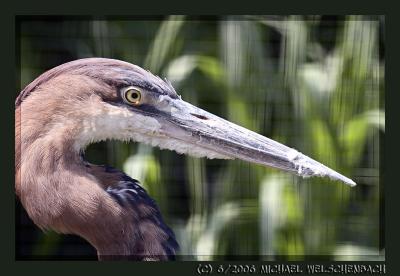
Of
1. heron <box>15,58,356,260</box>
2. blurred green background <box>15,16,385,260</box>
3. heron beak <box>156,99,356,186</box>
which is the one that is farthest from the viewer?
blurred green background <box>15,16,385,260</box>

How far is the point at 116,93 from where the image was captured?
183 inches

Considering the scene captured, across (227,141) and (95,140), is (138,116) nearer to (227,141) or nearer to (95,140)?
(95,140)

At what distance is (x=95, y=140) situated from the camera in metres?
4.74

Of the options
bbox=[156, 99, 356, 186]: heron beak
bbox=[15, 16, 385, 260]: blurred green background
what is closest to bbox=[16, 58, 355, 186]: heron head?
bbox=[156, 99, 356, 186]: heron beak

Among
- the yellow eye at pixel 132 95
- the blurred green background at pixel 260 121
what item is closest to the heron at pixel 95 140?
the yellow eye at pixel 132 95

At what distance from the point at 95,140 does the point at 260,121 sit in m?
1.21

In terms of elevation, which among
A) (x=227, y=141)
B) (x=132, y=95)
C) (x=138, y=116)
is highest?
(x=132, y=95)

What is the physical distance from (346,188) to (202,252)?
953 mm

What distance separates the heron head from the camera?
4637 mm

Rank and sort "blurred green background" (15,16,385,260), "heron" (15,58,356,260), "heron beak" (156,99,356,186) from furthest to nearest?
"blurred green background" (15,16,385,260) → "heron beak" (156,99,356,186) → "heron" (15,58,356,260)

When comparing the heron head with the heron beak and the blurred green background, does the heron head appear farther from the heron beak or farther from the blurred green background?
the blurred green background

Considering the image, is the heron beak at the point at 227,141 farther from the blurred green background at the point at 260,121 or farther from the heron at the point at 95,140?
the blurred green background at the point at 260,121

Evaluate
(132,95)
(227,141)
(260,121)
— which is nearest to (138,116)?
(132,95)

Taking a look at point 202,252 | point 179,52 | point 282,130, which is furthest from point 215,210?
point 179,52
